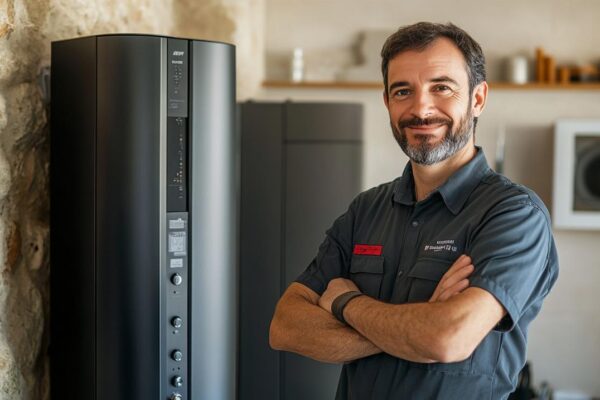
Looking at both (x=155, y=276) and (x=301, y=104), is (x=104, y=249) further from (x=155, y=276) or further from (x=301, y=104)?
(x=301, y=104)

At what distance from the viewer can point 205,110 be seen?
225cm

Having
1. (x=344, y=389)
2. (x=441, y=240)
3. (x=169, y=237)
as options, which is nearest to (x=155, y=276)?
(x=169, y=237)

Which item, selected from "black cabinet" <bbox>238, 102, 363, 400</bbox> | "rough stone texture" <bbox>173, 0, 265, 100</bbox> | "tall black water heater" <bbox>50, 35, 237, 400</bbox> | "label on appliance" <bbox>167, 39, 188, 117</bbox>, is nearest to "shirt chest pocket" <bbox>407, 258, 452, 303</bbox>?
"tall black water heater" <bbox>50, 35, 237, 400</bbox>

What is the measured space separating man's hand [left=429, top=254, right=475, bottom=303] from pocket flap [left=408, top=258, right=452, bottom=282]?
0.04 metres

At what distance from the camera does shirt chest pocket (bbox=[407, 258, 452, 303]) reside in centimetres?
182

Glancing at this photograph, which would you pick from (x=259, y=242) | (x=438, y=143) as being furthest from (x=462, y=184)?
(x=259, y=242)

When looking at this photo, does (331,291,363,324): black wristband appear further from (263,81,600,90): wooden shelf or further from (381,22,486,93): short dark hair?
(263,81,600,90): wooden shelf

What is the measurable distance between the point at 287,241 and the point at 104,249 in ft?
4.61

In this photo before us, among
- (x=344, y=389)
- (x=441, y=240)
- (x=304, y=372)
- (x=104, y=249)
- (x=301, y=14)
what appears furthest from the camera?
(x=301, y=14)

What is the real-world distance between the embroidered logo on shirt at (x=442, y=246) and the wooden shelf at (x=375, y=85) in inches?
127

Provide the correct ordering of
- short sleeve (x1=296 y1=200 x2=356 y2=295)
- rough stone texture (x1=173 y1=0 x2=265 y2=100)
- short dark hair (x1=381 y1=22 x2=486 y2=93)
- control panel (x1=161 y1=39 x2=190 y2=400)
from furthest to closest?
1. rough stone texture (x1=173 y1=0 x2=265 y2=100)
2. control panel (x1=161 y1=39 x2=190 y2=400)
3. short sleeve (x1=296 y1=200 x2=356 y2=295)
4. short dark hair (x1=381 y1=22 x2=486 y2=93)

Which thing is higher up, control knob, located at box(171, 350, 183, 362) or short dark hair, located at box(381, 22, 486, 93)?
short dark hair, located at box(381, 22, 486, 93)

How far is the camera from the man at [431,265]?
66.5 inches

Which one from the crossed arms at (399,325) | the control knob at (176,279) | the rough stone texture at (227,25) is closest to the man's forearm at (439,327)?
the crossed arms at (399,325)
